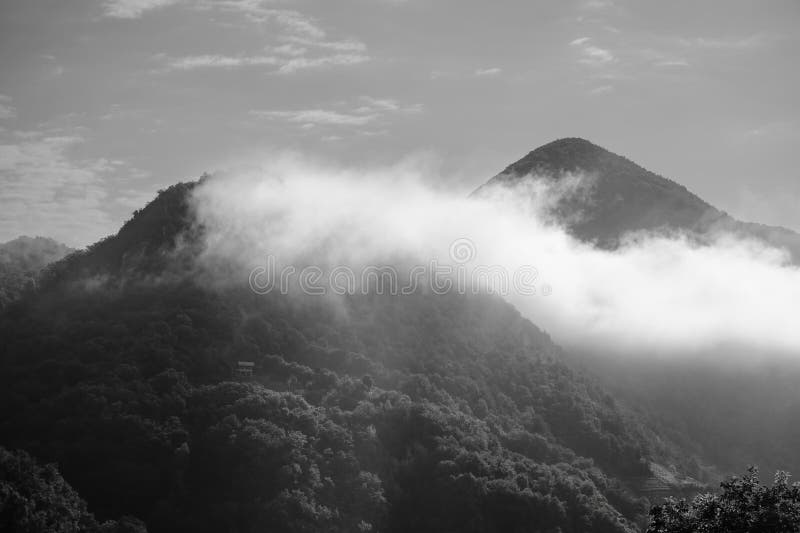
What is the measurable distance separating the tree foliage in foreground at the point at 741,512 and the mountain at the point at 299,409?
4470 centimetres

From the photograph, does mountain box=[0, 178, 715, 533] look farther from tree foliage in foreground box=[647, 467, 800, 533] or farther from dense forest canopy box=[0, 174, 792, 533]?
tree foliage in foreground box=[647, 467, 800, 533]

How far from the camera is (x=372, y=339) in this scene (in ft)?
514

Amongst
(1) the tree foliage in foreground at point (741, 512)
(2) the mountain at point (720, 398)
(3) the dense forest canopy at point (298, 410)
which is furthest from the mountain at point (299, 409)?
(1) the tree foliage in foreground at point (741, 512)

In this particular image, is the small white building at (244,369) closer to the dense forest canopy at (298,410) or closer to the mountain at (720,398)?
the dense forest canopy at (298,410)

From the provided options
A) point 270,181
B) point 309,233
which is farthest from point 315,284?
point 270,181

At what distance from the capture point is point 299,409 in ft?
422

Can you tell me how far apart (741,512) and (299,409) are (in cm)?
6486

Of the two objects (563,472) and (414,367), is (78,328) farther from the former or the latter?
(563,472)

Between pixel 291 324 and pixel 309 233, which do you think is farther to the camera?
pixel 309 233

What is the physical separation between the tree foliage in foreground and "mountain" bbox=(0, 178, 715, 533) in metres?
44.7

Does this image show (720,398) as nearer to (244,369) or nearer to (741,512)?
(244,369)

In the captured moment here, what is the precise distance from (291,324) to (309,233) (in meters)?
27.1

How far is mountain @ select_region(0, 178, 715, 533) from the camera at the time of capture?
117 meters

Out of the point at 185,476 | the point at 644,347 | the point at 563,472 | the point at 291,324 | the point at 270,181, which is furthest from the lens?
the point at 644,347
